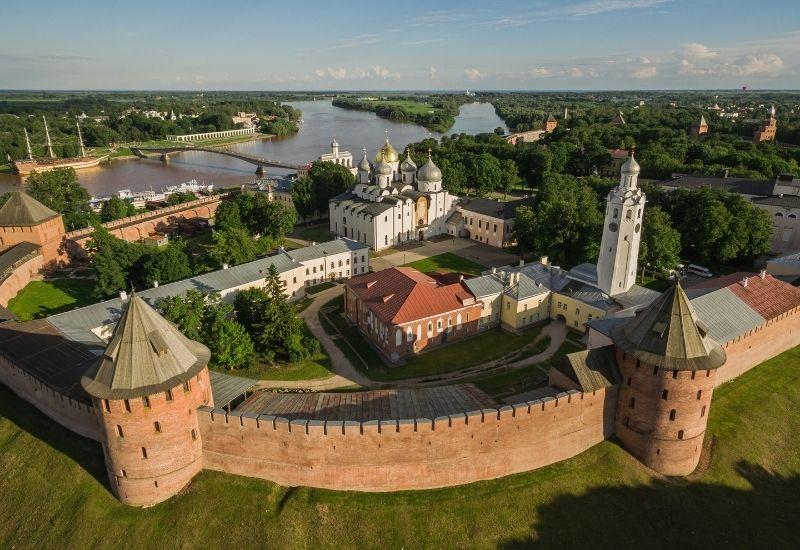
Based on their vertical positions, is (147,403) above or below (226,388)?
above

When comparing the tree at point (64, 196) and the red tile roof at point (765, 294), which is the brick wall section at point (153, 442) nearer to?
the red tile roof at point (765, 294)

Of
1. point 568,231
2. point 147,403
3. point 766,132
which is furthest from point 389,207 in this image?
point 766,132

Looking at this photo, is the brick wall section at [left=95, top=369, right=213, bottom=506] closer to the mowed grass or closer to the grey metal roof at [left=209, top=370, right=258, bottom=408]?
the mowed grass

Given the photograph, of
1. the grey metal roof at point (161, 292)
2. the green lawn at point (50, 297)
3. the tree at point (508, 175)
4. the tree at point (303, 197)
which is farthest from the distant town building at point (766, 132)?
the green lawn at point (50, 297)

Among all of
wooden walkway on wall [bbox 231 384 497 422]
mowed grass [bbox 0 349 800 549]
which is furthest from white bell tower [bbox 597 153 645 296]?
wooden walkway on wall [bbox 231 384 497 422]

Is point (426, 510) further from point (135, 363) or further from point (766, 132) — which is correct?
point (766, 132)

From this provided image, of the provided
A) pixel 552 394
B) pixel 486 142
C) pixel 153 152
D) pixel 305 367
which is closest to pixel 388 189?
pixel 305 367
